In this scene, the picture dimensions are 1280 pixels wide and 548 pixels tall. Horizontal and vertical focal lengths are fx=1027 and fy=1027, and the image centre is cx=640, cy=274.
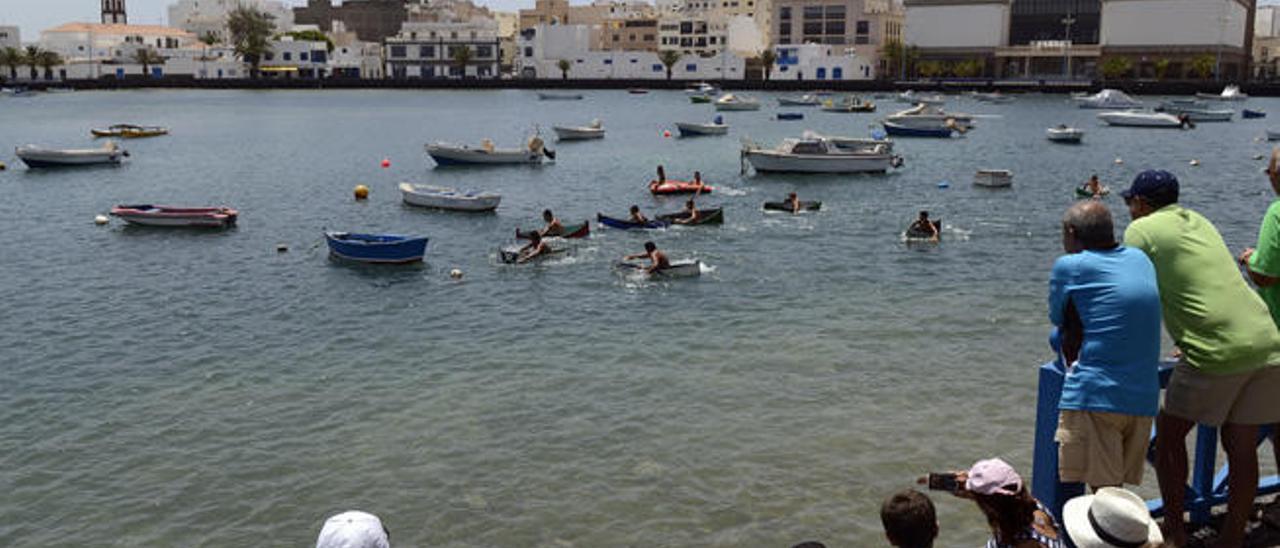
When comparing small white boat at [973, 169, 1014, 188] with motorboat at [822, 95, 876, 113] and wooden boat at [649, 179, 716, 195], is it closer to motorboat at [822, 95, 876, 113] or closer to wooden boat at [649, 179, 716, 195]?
wooden boat at [649, 179, 716, 195]

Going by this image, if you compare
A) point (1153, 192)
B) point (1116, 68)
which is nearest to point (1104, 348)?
point (1153, 192)

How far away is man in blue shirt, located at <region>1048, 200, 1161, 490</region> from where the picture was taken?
6418 mm

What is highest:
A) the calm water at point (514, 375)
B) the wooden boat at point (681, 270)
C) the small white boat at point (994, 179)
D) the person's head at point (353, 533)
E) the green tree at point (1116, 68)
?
the green tree at point (1116, 68)

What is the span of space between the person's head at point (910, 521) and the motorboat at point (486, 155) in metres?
59.2

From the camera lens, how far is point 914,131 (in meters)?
87.6

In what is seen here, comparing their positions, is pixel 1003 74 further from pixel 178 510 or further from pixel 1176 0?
pixel 178 510

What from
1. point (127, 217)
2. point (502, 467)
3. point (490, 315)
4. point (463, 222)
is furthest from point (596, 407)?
point (127, 217)

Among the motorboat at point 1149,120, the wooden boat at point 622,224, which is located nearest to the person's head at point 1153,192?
the wooden boat at point 622,224

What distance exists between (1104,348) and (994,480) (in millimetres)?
1390

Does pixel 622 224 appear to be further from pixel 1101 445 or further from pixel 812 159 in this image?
pixel 1101 445

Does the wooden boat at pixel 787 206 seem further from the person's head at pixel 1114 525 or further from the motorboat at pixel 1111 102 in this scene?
the motorboat at pixel 1111 102

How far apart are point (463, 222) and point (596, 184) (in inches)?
650

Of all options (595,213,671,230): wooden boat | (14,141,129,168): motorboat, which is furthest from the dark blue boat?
(14,141,129,168): motorboat

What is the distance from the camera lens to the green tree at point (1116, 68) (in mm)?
169000
